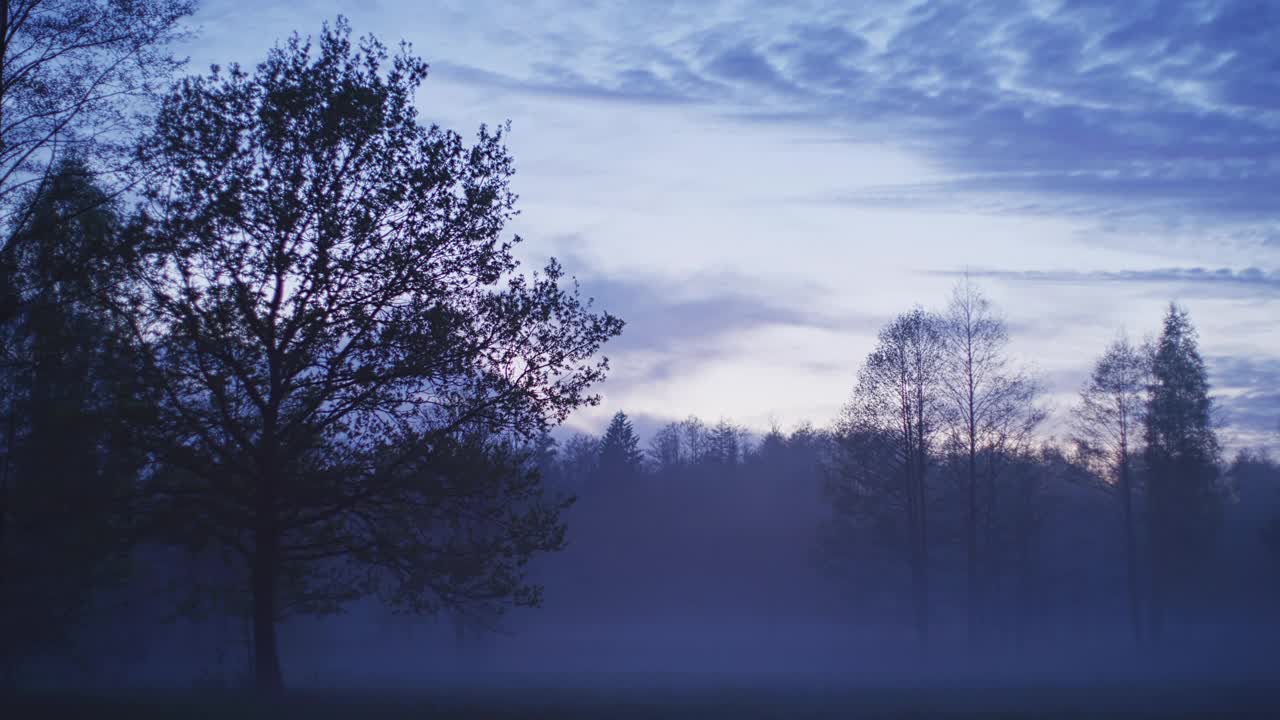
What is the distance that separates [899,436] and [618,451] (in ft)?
111

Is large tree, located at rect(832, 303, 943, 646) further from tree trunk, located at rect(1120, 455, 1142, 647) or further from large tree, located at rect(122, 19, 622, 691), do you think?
large tree, located at rect(122, 19, 622, 691)

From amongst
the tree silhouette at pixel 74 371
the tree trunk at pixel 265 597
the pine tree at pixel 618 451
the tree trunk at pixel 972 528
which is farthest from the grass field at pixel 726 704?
the pine tree at pixel 618 451

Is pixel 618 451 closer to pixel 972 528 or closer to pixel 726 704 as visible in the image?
pixel 972 528

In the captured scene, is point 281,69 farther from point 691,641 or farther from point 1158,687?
point 691,641

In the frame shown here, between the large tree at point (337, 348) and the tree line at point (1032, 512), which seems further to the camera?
the tree line at point (1032, 512)

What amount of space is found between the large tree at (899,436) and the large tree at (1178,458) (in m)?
11.7

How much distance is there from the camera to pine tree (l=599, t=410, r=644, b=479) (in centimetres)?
6384

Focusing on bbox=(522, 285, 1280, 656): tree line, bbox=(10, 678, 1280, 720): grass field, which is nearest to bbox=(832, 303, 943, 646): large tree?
bbox=(522, 285, 1280, 656): tree line

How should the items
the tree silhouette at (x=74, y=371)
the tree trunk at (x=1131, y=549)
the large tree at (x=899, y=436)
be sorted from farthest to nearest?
the tree trunk at (x=1131, y=549) < the large tree at (x=899, y=436) < the tree silhouette at (x=74, y=371)

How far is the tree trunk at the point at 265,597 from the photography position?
14.2 metres

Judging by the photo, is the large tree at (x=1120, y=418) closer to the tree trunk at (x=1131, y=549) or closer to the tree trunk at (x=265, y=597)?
the tree trunk at (x=1131, y=549)

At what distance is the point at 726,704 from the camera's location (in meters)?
19.9

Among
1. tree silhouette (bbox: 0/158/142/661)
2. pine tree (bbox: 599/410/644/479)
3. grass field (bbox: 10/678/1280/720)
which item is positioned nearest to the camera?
tree silhouette (bbox: 0/158/142/661)

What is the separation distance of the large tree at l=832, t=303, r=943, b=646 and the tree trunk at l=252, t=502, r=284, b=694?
945 inches
